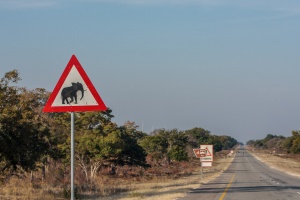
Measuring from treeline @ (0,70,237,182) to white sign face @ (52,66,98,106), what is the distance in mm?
14450

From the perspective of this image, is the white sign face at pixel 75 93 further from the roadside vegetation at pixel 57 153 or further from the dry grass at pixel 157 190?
the dry grass at pixel 157 190

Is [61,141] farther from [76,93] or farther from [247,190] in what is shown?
[76,93]

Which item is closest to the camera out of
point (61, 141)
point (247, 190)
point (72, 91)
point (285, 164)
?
point (72, 91)

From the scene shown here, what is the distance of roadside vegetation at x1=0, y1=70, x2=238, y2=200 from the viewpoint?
24.7 meters

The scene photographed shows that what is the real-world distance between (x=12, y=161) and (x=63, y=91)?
16314 mm

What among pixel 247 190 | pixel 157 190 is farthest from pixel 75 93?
pixel 157 190

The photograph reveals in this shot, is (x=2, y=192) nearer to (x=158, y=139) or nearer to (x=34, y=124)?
(x=34, y=124)

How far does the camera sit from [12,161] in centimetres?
2461

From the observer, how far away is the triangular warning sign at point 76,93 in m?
9.15

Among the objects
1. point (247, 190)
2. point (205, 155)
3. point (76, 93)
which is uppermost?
point (76, 93)

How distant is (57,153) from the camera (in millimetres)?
30078

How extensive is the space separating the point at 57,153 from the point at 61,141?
941cm

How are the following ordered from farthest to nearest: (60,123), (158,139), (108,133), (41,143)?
(158,139)
(108,133)
(60,123)
(41,143)

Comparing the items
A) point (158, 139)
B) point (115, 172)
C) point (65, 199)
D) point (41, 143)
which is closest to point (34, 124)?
point (41, 143)
